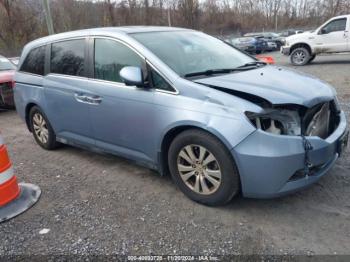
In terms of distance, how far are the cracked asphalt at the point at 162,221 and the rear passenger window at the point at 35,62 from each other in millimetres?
1669

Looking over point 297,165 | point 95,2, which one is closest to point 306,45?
point 297,165

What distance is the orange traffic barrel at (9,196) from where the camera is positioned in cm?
329

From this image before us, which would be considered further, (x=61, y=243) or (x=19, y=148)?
(x=19, y=148)

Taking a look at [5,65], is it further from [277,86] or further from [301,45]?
[301,45]

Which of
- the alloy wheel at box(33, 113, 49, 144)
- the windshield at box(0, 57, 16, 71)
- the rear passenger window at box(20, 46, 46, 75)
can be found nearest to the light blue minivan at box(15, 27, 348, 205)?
the rear passenger window at box(20, 46, 46, 75)

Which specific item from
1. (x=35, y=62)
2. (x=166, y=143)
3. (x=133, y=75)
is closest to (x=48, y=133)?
(x=35, y=62)

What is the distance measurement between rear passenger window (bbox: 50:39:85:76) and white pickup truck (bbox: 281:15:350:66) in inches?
471

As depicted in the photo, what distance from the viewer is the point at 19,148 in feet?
17.3

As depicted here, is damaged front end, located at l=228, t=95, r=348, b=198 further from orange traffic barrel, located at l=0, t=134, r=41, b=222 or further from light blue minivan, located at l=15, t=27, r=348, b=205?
orange traffic barrel, located at l=0, t=134, r=41, b=222

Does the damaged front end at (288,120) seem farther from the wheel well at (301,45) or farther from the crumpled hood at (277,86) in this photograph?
the wheel well at (301,45)

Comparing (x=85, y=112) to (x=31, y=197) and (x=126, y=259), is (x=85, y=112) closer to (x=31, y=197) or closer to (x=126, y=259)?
(x=31, y=197)

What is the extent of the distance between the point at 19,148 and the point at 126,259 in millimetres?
3591

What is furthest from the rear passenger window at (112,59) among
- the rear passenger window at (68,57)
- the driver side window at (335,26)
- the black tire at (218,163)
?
the driver side window at (335,26)

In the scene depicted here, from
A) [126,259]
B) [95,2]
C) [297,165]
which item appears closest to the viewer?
[126,259]
